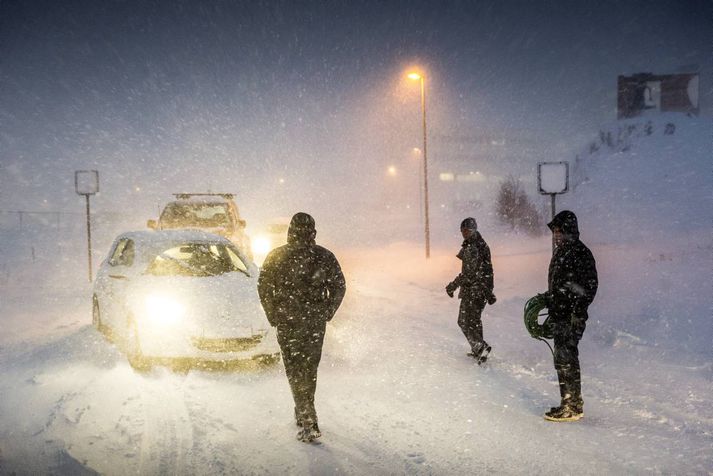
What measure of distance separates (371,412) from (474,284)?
263 centimetres

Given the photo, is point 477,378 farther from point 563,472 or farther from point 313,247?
point 313,247

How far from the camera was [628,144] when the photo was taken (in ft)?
196

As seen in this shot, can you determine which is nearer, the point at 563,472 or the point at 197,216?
the point at 563,472

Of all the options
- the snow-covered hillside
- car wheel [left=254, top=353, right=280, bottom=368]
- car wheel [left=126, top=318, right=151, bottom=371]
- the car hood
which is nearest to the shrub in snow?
the snow-covered hillside

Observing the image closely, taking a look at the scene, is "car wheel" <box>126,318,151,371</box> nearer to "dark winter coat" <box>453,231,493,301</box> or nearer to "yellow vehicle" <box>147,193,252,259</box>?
"dark winter coat" <box>453,231,493,301</box>

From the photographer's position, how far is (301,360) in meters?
4.69

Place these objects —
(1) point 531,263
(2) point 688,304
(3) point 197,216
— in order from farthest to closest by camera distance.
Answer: (1) point 531,263 < (3) point 197,216 < (2) point 688,304

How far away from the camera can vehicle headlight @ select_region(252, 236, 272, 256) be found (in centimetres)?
2669

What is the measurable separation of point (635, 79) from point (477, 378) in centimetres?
6596

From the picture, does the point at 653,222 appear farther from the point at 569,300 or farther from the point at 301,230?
the point at 301,230

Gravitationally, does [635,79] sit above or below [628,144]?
above

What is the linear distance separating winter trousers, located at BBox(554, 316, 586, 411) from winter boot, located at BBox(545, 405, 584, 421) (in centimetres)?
3

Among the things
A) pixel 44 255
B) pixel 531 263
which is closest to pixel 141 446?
pixel 531 263

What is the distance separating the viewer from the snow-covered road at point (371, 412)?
414 cm
